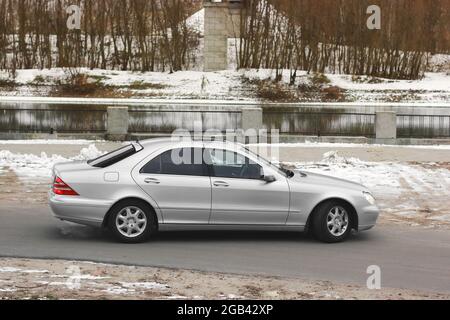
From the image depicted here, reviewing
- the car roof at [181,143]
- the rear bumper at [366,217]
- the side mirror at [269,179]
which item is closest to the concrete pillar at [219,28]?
the car roof at [181,143]

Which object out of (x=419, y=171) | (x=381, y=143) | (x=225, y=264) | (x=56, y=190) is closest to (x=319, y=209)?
(x=225, y=264)

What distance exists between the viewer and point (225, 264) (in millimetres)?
9602

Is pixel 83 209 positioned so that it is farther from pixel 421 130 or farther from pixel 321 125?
pixel 421 130

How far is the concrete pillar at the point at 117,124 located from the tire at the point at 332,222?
14036 millimetres

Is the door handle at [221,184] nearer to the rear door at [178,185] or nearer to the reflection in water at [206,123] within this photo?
the rear door at [178,185]


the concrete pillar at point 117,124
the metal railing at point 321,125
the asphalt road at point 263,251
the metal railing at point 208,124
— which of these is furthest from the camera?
the metal railing at point 321,125

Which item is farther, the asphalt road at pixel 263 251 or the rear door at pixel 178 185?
the rear door at pixel 178 185

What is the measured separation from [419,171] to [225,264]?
390 inches

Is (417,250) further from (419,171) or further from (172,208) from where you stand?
(419,171)

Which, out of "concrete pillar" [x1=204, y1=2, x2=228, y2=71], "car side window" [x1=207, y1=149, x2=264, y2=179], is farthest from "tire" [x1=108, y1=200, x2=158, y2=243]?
"concrete pillar" [x1=204, y1=2, x2=228, y2=71]

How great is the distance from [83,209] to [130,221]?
619 mm

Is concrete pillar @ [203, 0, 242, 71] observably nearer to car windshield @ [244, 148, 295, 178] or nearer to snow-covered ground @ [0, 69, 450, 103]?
snow-covered ground @ [0, 69, 450, 103]

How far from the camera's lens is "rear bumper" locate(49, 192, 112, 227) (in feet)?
34.4

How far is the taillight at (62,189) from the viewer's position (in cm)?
1055
